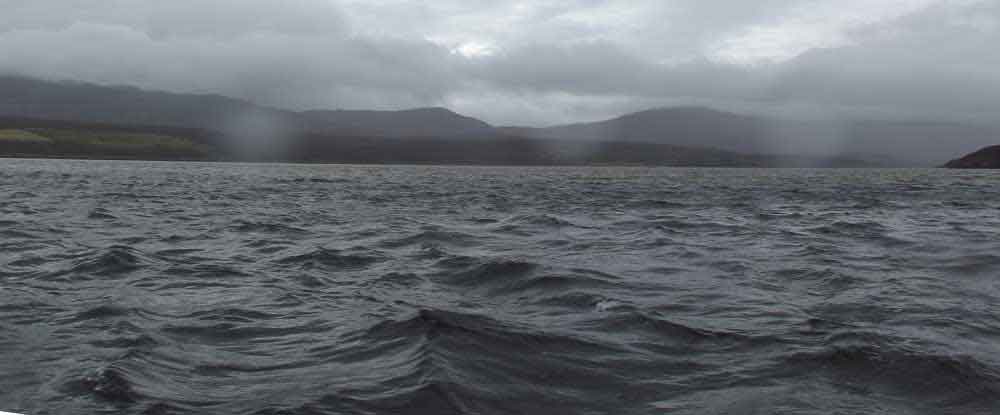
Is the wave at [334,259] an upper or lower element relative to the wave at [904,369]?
upper

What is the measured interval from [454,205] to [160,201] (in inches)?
660

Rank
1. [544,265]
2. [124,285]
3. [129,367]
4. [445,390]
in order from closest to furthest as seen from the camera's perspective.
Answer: [445,390] < [129,367] < [124,285] < [544,265]

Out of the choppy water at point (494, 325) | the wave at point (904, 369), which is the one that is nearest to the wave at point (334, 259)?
the choppy water at point (494, 325)

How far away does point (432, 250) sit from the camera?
19.3 meters

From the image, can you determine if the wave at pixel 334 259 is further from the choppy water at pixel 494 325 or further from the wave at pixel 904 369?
the wave at pixel 904 369

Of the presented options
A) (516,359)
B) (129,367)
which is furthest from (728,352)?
(129,367)

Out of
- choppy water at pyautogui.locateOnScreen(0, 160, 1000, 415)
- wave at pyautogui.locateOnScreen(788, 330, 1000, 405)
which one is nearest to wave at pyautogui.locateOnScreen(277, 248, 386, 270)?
choppy water at pyautogui.locateOnScreen(0, 160, 1000, 415)

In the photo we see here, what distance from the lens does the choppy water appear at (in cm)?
762

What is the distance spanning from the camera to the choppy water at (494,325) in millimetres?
7617

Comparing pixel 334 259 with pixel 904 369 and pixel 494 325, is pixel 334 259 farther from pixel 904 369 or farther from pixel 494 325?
pixel 904 369

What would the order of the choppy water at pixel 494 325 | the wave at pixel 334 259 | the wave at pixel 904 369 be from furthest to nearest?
the wave at pixel 334 259
the wave at pixel 904 369
the choppy water at pixel 494 325

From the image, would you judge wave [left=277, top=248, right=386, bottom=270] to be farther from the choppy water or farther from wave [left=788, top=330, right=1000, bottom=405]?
wave [left=788, top=330, right=1000, bottom=405]

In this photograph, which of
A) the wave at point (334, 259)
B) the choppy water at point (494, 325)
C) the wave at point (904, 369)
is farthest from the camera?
the wave at point (334, 259)

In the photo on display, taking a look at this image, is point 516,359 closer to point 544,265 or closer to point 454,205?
Answer: point 544,265
